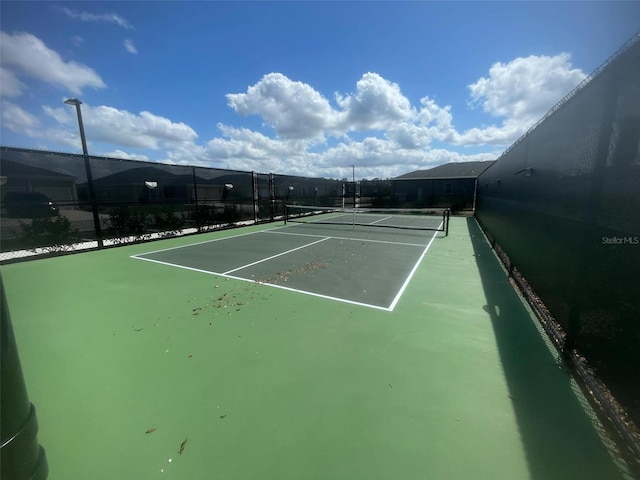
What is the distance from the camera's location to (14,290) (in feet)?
16.1

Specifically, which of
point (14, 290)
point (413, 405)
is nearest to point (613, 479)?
point (413, 405)

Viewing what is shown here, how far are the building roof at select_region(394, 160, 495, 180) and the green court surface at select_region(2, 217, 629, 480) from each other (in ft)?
86.0

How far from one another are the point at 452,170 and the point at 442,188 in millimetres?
5434

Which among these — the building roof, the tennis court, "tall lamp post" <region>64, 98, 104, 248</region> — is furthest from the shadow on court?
the building roof

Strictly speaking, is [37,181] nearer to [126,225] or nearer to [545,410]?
[126,225]

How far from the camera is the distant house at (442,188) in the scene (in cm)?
2322

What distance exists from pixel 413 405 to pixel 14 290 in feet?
22.0

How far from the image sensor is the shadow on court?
69.4 inches

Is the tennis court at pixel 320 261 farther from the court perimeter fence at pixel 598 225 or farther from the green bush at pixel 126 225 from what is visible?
the green bush at pixel 126 225

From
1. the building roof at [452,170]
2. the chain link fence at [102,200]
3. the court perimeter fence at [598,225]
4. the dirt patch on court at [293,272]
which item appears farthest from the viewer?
the building roof at [452,170]

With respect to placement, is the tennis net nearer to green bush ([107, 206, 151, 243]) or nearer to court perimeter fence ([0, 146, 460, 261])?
court perimeter fence ([0, 146, 460, 261])

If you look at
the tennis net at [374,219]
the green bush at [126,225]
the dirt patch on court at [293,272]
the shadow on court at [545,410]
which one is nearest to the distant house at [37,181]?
the green bush at [126,225]

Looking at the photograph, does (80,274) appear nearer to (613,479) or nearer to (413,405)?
(413,405)

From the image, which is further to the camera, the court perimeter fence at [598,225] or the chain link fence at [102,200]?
the chain link fence at [102,200]
